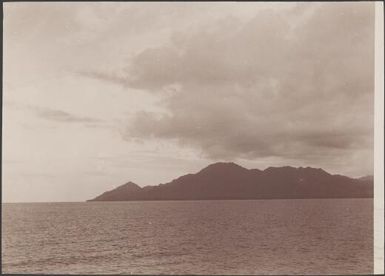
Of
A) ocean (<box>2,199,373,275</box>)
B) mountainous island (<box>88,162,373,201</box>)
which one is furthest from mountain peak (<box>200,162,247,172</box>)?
ocean (<box>2,199,373,275</box>)

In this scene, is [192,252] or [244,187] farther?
[244,187]

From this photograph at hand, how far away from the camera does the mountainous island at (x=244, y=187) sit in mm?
154750

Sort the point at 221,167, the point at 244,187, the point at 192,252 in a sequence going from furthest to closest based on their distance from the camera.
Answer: the point at 244,187 < the point at 221,167 < the point at 192,252

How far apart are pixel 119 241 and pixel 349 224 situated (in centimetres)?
3313

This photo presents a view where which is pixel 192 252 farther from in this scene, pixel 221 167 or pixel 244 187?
pixel 244 187

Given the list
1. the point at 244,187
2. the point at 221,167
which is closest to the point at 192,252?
the point at 221,167

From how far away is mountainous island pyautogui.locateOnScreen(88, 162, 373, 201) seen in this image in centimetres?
15475

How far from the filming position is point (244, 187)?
172 metres

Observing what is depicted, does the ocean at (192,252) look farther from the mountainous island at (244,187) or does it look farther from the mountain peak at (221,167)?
the mountainous island at (244,187)

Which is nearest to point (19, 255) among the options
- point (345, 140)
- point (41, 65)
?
point (41, 65)

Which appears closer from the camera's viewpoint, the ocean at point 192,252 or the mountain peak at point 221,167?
the ocean at point 192,252

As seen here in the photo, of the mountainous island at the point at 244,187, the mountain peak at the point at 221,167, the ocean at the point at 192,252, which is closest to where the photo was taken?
the ocean at the point at 192,252

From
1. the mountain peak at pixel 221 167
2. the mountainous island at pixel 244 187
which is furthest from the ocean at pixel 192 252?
the mountainous island at pixel 244 187

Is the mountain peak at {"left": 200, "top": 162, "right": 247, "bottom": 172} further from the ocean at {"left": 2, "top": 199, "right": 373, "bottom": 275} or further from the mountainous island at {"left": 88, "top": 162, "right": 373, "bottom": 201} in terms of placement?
the ocean at {"left": 2, "top": 199, "right": 373, "bottom": 275}
